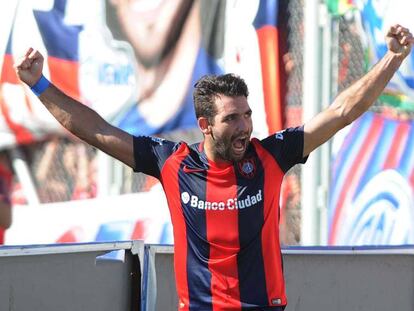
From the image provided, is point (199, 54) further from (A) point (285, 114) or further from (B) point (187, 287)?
(B) point (187, 287)

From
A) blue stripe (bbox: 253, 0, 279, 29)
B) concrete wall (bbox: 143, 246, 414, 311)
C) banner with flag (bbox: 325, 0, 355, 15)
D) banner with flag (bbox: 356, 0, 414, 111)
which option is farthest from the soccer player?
blue stripe (bbox: 253, 0, 279, 29)

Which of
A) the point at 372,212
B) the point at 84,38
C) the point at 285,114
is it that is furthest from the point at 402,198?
the point at 84,38

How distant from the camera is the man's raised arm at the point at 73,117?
5.00 meters

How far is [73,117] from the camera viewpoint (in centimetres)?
502

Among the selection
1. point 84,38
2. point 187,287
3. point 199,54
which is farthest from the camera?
point 84,38

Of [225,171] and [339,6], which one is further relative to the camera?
[339,6]

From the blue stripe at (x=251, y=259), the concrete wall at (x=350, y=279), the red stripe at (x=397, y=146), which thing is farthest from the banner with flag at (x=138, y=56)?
the blue stripe at (x=251, y=259)

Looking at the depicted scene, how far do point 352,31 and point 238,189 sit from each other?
13.5 feet

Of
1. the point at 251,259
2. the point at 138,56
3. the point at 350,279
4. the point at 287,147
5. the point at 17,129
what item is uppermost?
the point at 138,56

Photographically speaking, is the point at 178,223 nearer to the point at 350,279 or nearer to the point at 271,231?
the point at 271,231

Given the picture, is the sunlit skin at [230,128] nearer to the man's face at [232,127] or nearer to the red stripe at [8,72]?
the man's face at [232,127]

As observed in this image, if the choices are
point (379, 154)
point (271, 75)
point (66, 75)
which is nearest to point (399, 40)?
point (379, 154)

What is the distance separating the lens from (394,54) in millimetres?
4879

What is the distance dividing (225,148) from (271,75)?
421cm
